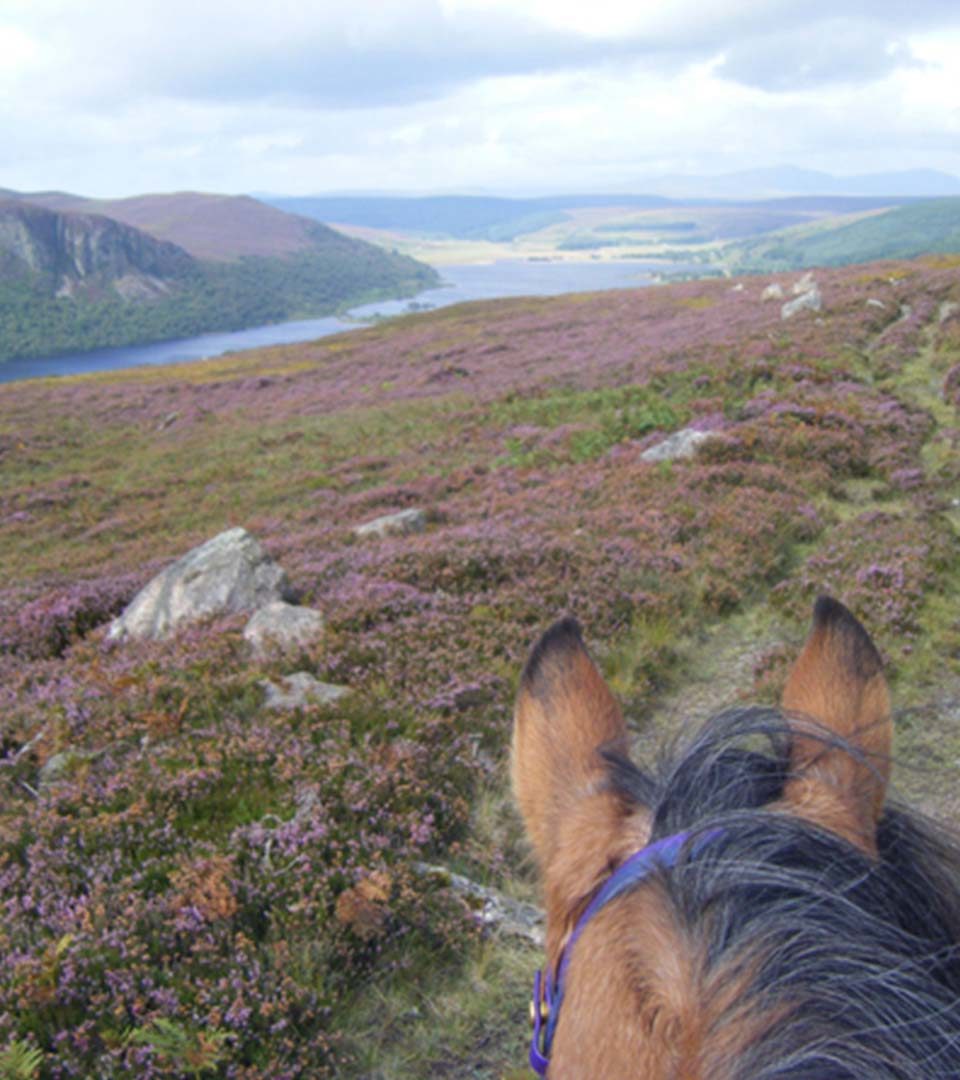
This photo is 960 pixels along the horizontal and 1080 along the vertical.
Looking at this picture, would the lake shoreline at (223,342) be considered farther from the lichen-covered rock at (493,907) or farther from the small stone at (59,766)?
the lichen-covered rock at (493,907)

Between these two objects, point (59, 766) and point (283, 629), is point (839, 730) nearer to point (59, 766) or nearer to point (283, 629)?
point (59, 766)

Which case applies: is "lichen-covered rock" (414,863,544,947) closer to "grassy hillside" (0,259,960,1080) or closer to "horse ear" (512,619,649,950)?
"grassy hillside" (0,259,960,1080)

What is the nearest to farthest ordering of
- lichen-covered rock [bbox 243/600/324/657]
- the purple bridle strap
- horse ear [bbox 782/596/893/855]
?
1. the purple bridle strap
2. horse ear [bbox 782/596/893/855]
3. lichen-covered rock [bbox 243/600/324/657]

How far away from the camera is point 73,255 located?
603ft

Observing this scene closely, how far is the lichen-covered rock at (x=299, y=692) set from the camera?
243 inches

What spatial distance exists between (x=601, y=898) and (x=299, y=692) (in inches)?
205

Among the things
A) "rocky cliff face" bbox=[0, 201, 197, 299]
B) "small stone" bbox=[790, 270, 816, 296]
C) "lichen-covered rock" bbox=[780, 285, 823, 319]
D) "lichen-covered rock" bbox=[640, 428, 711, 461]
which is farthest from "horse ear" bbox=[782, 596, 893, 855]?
"rocky cliff face" bbox=[0, 201, 197, 299]

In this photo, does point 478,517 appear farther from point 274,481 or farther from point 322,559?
point 274,481

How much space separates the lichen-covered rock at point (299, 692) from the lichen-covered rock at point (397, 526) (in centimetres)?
549

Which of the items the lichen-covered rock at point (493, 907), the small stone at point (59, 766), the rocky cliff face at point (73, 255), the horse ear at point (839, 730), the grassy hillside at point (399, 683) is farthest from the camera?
the rocky cliff face at point (73, 255)

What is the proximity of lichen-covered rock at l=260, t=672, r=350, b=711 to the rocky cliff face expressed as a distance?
639ft

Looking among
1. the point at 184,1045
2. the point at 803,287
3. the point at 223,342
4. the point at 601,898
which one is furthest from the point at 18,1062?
the point at 223,342

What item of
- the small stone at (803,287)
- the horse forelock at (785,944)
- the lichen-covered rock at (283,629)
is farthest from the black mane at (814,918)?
the small stone at (803,287)

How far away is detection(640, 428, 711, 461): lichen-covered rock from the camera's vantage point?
522 inches
